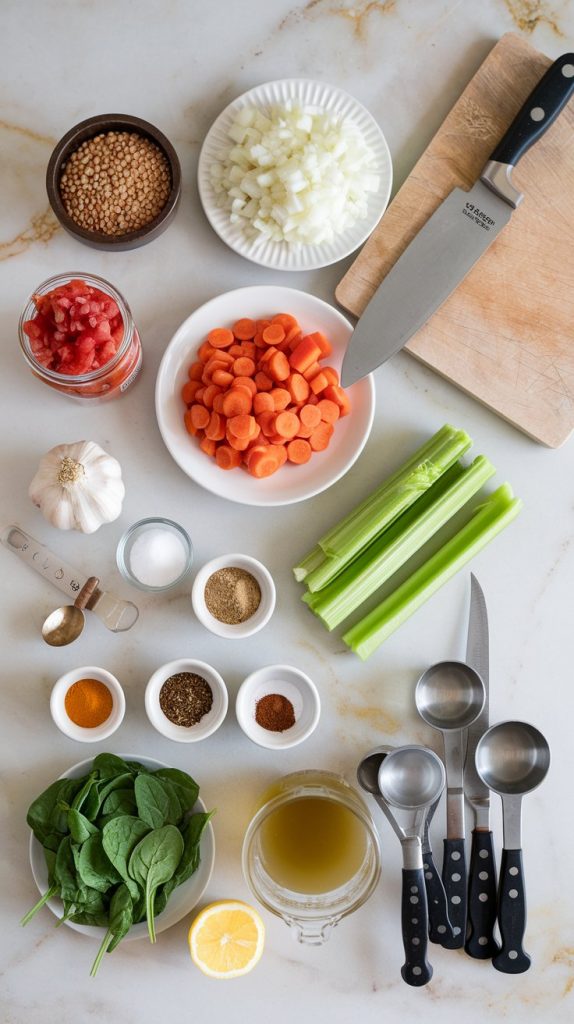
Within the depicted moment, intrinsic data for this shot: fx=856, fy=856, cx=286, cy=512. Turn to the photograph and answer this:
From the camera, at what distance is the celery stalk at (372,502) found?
180 centimetres

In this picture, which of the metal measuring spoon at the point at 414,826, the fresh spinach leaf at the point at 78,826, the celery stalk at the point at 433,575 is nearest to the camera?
the fresh spinach leaf at the point at 78,826

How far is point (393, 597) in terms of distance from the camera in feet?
6.04

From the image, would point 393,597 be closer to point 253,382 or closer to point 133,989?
point 253,382

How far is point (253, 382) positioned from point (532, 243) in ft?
2.21

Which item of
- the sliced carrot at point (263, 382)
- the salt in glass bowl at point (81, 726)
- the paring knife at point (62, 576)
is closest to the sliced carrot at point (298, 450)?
the sliced carrot at point (263, 382)

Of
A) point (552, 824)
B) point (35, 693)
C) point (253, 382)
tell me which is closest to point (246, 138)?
point (253, 382)

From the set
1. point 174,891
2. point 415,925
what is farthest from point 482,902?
point 174,891

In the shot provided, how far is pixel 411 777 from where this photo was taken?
5.80 ft

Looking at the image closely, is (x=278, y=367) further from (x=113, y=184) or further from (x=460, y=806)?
(x=460, y=806)

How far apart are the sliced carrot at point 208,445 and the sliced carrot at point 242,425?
0.24 ft

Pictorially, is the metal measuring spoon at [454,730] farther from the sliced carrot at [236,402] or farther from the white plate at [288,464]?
the sliced carrot at [236,402]

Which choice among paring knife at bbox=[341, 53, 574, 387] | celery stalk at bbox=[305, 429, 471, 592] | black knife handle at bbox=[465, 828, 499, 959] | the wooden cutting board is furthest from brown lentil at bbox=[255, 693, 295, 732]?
the wooden cutting board

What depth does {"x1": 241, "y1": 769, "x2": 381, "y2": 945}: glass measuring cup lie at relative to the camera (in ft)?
5.60

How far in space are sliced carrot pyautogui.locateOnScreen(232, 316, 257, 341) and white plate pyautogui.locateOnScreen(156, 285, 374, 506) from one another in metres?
0.03
